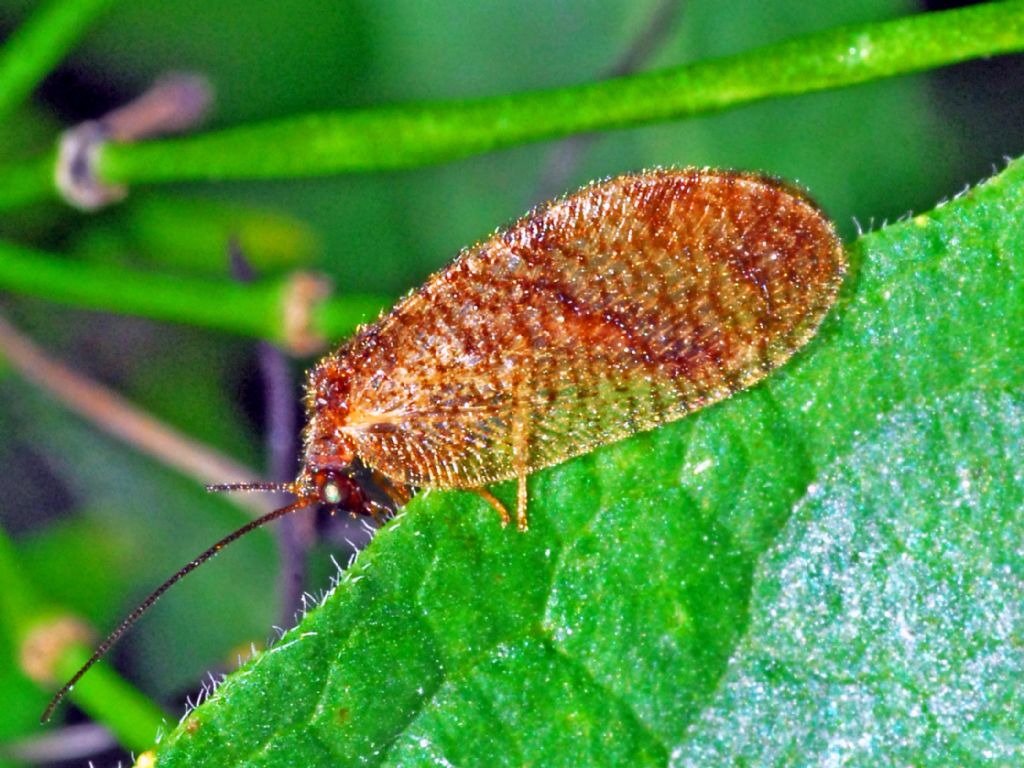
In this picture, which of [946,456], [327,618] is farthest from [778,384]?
[327,618]

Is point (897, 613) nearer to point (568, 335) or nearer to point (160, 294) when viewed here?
point (568, 335)

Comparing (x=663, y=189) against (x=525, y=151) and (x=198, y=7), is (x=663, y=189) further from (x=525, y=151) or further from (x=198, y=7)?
(x=198, y=7)

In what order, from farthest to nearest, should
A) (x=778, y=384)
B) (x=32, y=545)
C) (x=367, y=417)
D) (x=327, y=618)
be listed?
(x=32, y=545), (x=367, y=417), (x=778, y=384), (x=327, y=618)

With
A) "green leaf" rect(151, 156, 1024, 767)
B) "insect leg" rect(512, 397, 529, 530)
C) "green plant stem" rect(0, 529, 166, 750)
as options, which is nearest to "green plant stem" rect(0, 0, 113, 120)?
"green plant stem" rect(0, 529, 166, 750)

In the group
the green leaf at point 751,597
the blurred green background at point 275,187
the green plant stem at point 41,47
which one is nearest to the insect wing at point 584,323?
the green leaf at point 751,597

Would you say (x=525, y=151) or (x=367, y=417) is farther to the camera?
(x=525, y=151)

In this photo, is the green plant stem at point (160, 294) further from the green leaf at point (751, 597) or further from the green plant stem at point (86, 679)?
the green leaf at point (751, 597)
